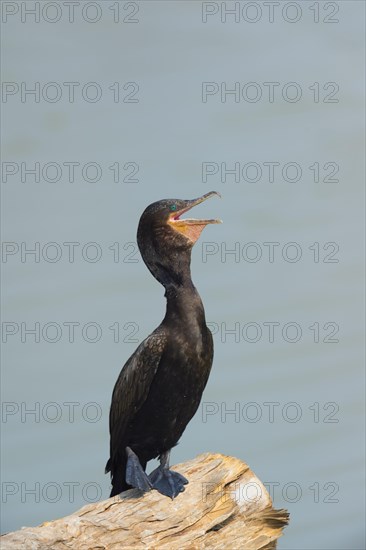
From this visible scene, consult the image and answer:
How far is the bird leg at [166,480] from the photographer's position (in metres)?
6.38

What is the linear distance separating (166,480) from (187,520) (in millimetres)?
328

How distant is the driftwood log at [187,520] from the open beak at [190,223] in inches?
58.1

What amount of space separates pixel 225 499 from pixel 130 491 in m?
0.58

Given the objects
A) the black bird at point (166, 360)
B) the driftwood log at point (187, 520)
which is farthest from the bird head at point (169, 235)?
the driftwood log at point (187, 520)

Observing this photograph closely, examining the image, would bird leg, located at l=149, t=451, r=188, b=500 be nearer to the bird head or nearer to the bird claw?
the bird claw

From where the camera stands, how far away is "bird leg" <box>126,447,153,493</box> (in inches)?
249

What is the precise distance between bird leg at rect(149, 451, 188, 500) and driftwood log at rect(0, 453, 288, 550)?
0.04 meters

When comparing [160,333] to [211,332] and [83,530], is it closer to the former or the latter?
[211,332]

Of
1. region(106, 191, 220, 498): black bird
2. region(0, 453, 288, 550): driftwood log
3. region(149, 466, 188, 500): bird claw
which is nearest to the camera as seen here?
region(0, 453, 288, 550): driftwood log

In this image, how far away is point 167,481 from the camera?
21.2 feet

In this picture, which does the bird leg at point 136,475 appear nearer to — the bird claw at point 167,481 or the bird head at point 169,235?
the bird claw at point 167,481

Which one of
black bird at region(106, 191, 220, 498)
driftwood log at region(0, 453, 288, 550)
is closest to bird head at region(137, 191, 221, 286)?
black bird at region(106, 191, 220, 498)

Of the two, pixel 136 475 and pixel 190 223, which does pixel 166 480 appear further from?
pixel 190 223

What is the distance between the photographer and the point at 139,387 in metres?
6.27
